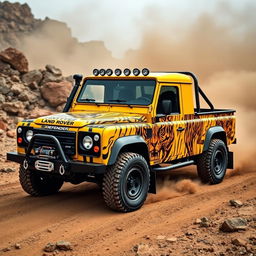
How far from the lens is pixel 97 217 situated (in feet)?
20.3

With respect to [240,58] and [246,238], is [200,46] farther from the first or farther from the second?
[246,238]

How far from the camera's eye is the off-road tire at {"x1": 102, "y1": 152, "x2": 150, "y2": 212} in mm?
6129

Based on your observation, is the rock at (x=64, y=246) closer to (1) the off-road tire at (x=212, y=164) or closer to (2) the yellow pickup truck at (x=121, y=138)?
(2) the yellow pickup truck at (x=121, y=138)

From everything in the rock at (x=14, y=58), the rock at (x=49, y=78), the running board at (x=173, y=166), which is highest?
the rock at (x=14, y=58)

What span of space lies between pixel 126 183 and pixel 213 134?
288 centimetres

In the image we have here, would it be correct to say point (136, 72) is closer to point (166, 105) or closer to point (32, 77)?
point (166, 105)

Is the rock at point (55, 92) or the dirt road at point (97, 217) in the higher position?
the rock at point (55, 92)

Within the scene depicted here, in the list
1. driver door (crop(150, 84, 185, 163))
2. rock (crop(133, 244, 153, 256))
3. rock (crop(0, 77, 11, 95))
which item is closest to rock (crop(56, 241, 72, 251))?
rock (crop(133, 244, 153, 256))

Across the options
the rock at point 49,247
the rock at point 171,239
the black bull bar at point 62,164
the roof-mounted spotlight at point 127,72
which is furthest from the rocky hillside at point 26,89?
the rock at point 171,239

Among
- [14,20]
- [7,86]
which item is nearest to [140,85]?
[7,86]

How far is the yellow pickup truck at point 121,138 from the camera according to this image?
6094mm

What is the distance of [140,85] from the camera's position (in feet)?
23.6

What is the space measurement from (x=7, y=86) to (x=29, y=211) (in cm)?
1135

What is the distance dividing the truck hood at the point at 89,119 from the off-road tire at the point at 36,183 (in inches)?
38.9
